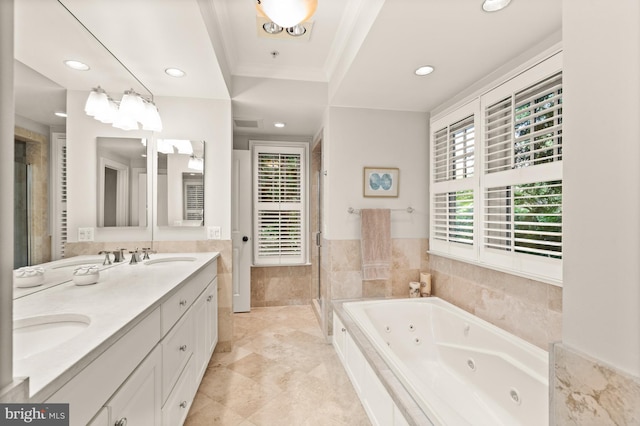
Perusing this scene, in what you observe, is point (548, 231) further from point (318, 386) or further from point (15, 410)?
point (15, 410)

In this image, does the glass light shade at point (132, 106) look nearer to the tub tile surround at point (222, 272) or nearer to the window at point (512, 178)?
the tub tile surround at point (222, 272)

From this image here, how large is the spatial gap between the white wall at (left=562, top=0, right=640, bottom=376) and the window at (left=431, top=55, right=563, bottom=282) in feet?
4.37

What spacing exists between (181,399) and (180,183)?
1.76 metres

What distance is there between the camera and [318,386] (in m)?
2.18

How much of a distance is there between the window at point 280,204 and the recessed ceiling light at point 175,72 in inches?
63.4

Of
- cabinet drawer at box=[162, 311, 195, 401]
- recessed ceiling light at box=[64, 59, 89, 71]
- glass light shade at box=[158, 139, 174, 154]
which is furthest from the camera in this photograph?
glass light shade at box=[158, 139, 174, 154]

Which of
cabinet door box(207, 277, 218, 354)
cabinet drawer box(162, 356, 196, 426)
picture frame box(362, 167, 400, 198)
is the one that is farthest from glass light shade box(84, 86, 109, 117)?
picture frame box(362, 167, 400, 198)

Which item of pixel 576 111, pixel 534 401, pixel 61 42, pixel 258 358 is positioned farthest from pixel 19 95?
pixel 534 401

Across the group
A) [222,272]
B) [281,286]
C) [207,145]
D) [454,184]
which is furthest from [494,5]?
[281,286]

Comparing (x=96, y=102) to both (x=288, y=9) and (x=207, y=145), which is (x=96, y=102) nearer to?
(x=207, y=145)

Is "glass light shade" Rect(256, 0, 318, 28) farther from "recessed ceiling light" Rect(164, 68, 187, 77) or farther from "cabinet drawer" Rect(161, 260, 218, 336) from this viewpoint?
"cabinet drawer" Rect(161, 260, 218, 336)

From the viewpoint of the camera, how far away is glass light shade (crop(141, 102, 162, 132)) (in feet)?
7.96

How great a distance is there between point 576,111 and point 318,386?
2.26 meters

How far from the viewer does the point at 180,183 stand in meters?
2.71
